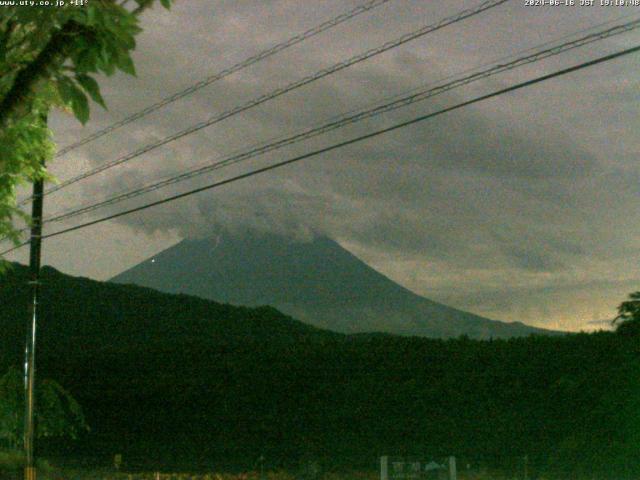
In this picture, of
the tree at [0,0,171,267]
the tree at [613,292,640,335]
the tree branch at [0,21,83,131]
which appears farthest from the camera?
the tree at [613,292,640,335]

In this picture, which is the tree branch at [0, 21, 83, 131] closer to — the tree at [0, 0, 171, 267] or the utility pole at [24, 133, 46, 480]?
the tree at [0, 0, 171, 267]

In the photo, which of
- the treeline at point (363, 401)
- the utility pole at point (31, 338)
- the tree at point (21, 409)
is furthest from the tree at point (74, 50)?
the tree at point (21, 409)

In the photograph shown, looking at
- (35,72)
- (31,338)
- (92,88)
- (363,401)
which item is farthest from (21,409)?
(92,88)

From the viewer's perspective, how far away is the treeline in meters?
24.1

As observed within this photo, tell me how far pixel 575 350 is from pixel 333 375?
9.86 metres

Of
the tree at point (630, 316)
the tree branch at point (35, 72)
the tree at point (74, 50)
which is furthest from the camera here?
the tree at point (630, 316)

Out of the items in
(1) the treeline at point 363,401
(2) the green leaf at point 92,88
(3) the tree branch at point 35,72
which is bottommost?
(1) the treeline at point 363,401

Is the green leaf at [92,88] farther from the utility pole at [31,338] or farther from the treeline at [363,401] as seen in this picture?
the treeline at [363,401]

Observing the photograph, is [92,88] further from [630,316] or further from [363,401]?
[363,401]

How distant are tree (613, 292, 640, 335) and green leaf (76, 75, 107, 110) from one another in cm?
1827

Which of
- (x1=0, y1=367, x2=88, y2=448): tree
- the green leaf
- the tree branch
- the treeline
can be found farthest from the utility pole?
the green leaf

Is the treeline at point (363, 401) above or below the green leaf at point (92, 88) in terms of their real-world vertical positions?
below

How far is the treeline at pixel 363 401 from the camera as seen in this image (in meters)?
24.1

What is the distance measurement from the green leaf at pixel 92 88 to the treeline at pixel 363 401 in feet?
61.2
